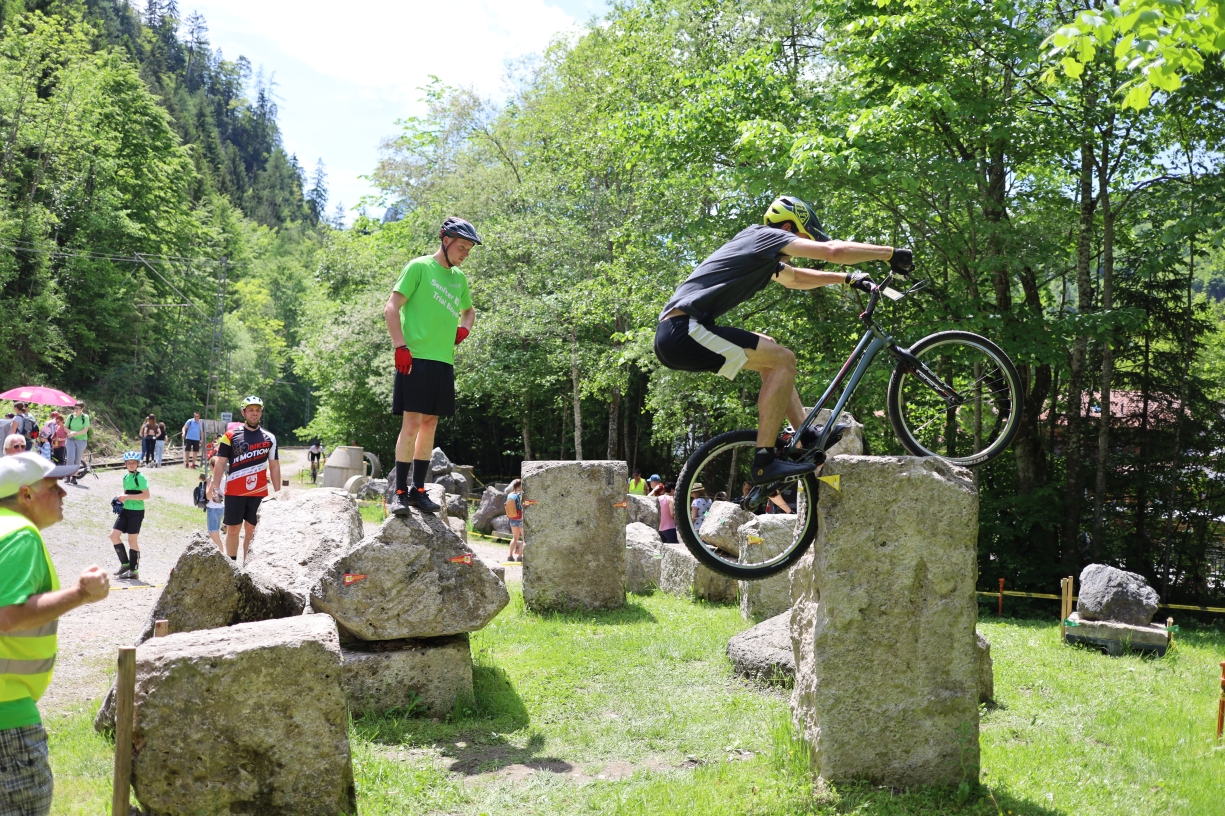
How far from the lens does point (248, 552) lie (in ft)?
28.2

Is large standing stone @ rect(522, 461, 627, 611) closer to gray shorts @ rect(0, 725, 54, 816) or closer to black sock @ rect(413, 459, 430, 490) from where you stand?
black sock @ rect(413, 459, 430, 490)

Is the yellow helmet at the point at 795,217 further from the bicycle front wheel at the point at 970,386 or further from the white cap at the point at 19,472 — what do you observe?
the white cap at the point at 19,472

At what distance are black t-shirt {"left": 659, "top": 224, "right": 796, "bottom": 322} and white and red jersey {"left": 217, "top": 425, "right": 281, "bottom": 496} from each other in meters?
5.34

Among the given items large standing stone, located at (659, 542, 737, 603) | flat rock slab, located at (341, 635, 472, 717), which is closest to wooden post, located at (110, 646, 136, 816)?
flat rock slab, located at (341, 635, 472, 717)

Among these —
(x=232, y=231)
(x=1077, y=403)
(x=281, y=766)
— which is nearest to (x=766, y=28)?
(x=1077, y=403)

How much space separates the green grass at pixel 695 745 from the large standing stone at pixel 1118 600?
2.21 feet

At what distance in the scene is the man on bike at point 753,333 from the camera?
5.11 m

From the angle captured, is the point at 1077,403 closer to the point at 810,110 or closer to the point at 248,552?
the point at 810,110

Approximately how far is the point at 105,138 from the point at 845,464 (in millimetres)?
50340

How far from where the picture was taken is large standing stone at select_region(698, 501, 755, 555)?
1295 centimetres

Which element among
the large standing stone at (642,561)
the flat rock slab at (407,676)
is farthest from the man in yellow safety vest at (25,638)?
the large standing stone at (642,561)

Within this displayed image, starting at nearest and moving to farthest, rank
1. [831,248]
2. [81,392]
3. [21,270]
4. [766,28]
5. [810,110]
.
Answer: [831,248]
[810,110]
[766,28]
[21,270]
[81,392]

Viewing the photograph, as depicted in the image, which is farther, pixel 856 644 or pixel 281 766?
pixel 856 644

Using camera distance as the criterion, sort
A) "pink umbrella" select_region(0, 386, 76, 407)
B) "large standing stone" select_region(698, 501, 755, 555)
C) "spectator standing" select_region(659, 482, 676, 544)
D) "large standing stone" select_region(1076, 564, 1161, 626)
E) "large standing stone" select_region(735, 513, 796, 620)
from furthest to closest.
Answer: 1. "pink umbrella" select_region(0, 386, 76, 407)
2. "spectator standing" select_region(659, 482, 676, 544)
3. "large standing stone" select_region(698, 501, 755, 555)
4. "large standing stone" select_region(735, 513, 796, 620)
5. "large standing stone" select_region(1076, 564, 1161, 626)
